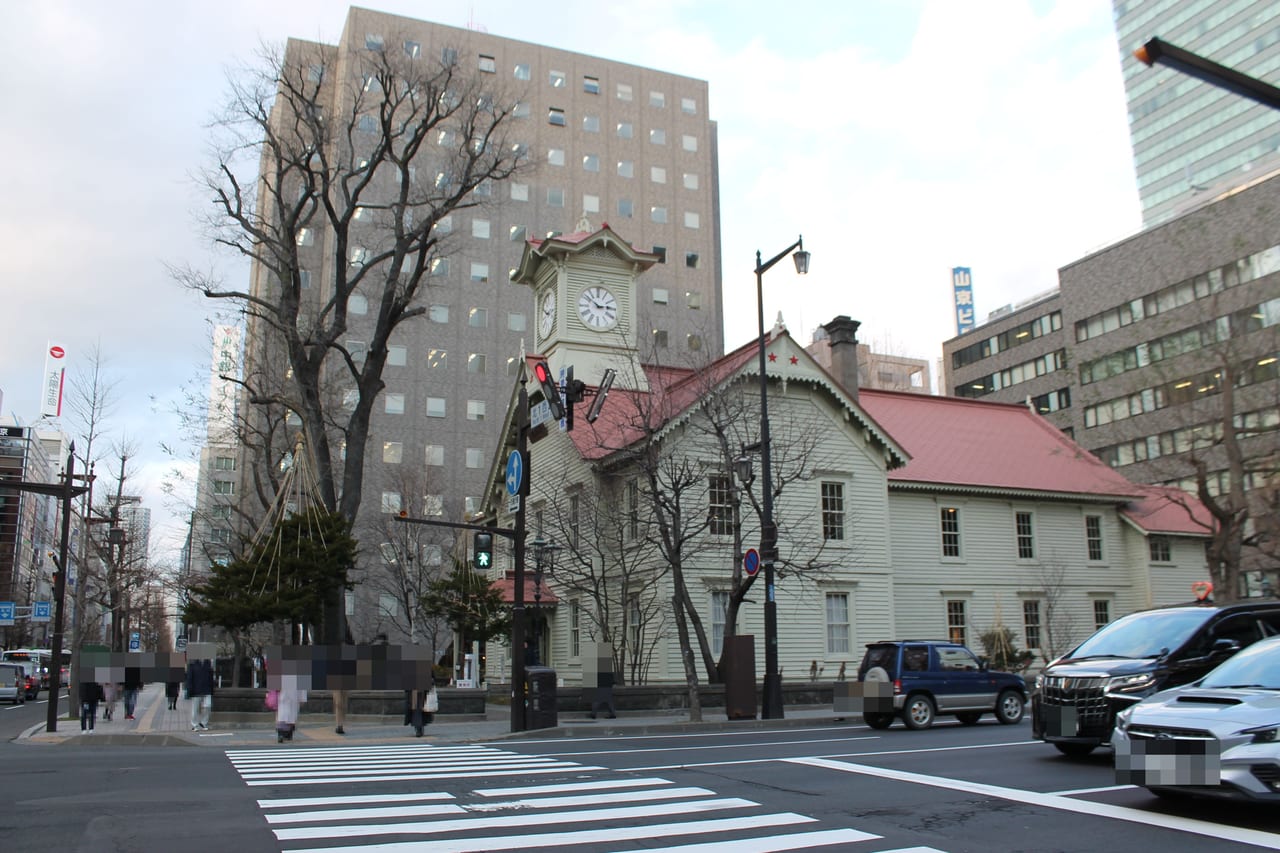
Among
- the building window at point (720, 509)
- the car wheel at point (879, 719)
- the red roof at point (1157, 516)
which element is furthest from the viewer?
the red roof at point (1157, 516)

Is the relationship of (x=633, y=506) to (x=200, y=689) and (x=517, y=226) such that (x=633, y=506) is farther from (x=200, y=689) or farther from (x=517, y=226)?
(x=517, y=226)

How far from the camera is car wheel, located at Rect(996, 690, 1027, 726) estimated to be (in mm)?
20594

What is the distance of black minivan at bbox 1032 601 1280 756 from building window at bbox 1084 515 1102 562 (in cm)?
2724

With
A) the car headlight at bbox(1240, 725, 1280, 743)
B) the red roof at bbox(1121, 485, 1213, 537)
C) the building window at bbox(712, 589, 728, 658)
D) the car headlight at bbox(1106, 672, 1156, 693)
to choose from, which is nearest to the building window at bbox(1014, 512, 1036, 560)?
the red roof at bbox(1121, 485, 1213, 537)

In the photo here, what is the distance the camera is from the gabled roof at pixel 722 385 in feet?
100

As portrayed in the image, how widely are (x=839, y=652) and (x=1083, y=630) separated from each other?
1097 centimetres

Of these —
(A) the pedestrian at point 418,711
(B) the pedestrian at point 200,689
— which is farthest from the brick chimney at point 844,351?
(B) the pedestrian at point 200,689

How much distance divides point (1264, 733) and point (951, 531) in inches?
1135

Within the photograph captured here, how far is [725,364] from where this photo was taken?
108 feet

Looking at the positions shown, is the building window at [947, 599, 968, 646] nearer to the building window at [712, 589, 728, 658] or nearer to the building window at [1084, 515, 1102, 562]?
the building window at [1084, 515, 1102, 562]

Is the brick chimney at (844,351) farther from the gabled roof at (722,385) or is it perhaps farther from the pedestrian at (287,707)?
the pedestrian at (287,707)

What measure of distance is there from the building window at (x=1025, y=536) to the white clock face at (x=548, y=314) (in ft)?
62.3

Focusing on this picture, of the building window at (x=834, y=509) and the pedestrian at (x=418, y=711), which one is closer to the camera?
the pedestrian at (x=418, y=711)

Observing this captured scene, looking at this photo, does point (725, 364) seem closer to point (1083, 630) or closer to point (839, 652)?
point (839, 652)
